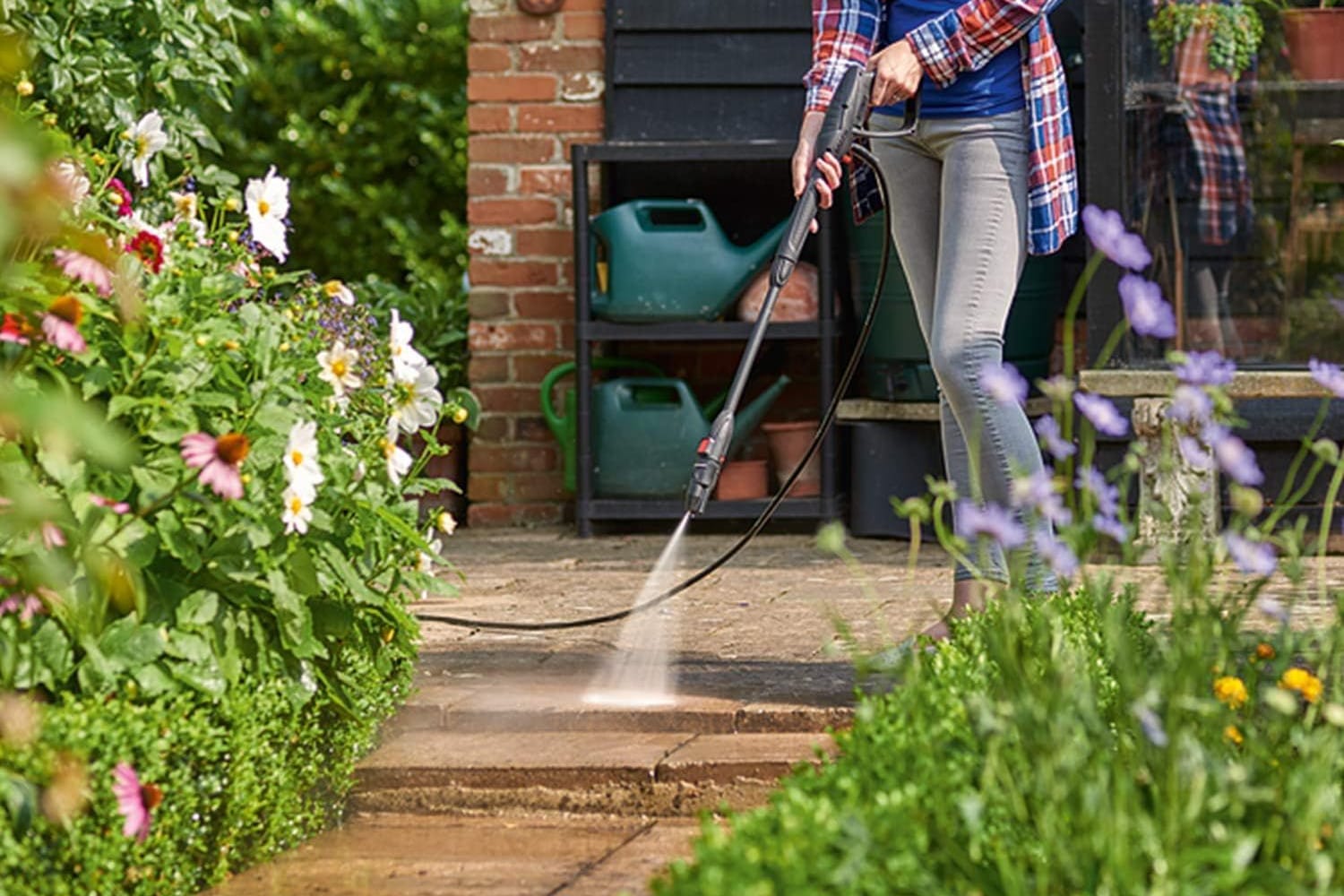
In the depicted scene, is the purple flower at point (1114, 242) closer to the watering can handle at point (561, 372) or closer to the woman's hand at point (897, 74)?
the woman's hand at point (897, 74)

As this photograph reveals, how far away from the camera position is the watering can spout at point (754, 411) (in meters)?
5.31

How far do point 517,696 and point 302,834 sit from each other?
58cm

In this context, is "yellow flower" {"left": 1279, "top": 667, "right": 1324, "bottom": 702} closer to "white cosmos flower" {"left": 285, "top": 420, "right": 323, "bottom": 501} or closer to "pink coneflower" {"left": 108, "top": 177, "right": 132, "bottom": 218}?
"white cosmos flower" {"left": 285, "top": 420, "right": 323, "bottom": 501}

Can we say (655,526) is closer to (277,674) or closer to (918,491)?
(918,491)

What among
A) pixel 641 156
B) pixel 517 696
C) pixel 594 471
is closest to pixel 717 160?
pixel 641 156

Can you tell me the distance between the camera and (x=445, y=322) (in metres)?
5.85

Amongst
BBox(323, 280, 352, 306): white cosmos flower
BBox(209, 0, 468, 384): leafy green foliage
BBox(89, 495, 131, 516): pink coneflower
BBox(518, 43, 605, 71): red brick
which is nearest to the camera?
BBox(89, 495, 131, 516): pink coneflower

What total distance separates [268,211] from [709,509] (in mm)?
2488

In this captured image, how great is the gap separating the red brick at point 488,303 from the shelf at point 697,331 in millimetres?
387

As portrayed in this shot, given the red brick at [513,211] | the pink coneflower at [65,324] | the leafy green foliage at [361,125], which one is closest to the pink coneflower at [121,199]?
the pink coneflower at [65,324]

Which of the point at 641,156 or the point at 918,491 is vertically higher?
the point at 641,156

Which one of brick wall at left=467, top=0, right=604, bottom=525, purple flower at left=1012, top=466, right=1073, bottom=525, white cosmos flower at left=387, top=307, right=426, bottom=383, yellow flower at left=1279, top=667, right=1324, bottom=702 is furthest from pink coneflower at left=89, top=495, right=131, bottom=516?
brick wall at left=467, top=0, right=604, bottom=525

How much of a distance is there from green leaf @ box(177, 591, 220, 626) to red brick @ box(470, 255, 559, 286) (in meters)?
3.27

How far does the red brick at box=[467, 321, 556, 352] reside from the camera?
557 cm
